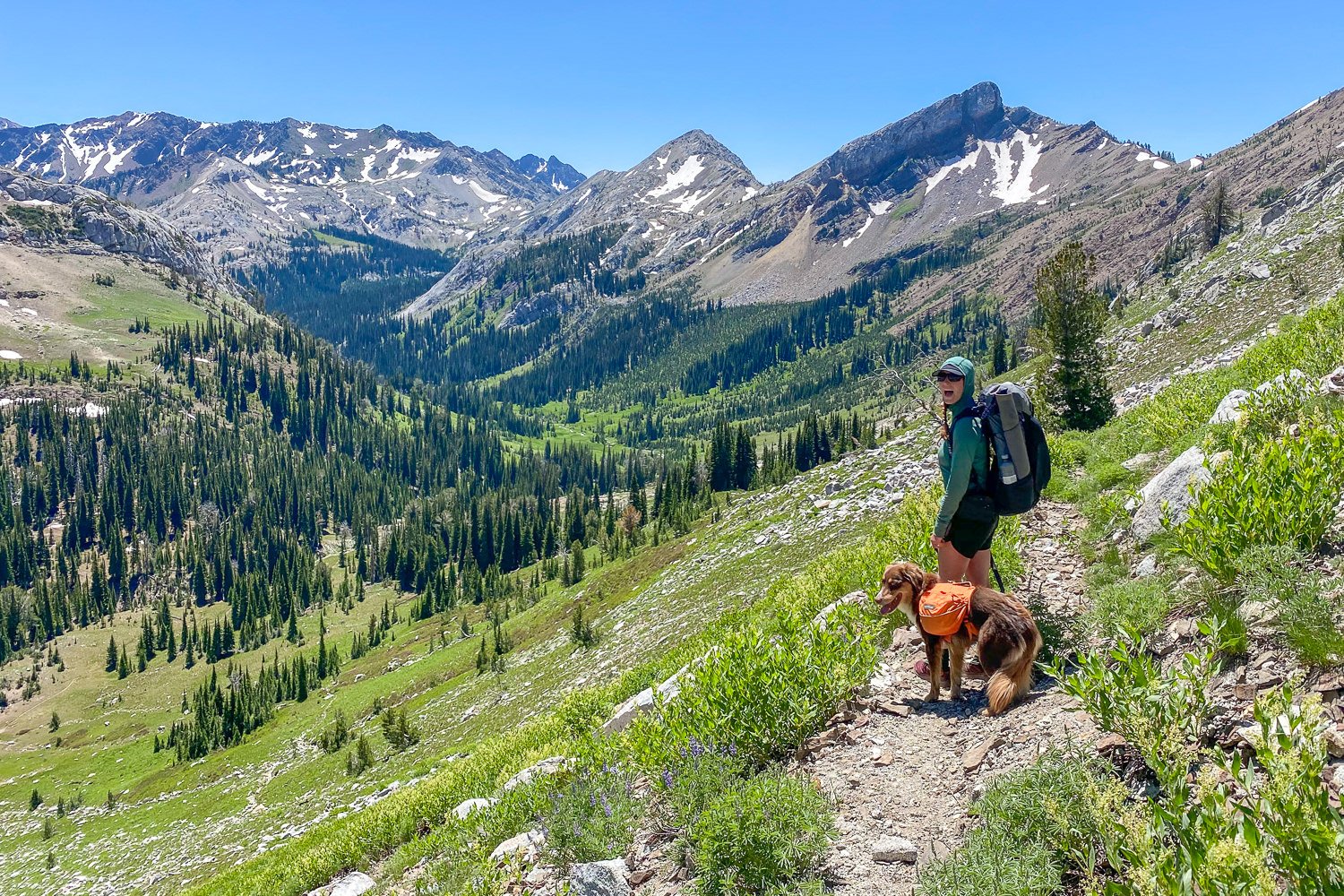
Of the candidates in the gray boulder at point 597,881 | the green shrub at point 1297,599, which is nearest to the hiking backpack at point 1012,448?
the green shrub at point 1297,599

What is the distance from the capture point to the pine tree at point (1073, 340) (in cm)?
3006

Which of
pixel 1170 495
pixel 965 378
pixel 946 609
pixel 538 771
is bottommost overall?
pixel 538 771

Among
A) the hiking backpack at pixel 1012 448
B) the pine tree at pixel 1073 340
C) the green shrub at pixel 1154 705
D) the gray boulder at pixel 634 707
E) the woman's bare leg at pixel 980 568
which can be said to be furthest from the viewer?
the pine tree at pixel 1073 340

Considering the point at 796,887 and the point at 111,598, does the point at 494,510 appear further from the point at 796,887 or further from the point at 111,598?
the point at 796,887

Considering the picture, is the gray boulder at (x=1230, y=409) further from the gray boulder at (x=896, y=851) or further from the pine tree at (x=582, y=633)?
the pine tree at (x=582, y=633)

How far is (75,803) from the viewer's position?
80.3 metres

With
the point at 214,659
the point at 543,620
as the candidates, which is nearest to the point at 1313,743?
the point at 543,620

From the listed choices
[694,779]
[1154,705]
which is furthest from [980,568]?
[694,779]

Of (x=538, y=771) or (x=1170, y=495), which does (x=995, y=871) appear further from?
(x=538, y=771)

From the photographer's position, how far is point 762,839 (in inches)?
240

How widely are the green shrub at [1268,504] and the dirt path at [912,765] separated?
2223 mm

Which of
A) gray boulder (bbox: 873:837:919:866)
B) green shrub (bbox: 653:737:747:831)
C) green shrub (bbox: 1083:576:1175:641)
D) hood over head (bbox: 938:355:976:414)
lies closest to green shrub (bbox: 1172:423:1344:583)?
green shrub (bbox: 1083:576:1175:641)

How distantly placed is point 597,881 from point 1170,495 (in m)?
9.15

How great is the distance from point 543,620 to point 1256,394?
68.6m
